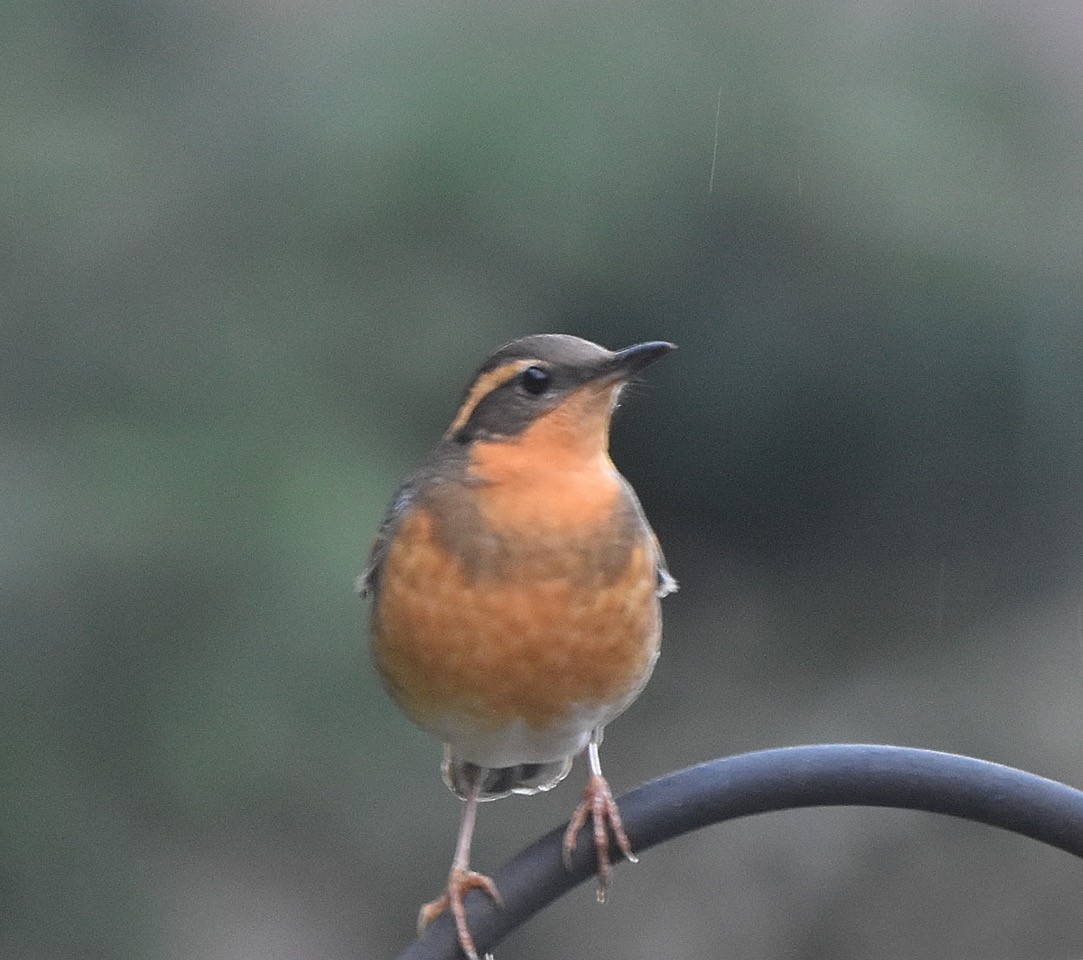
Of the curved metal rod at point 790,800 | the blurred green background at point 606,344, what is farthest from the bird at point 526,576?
the blurred green background at point 606,344

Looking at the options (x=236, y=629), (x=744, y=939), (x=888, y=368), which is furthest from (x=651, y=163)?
(x=744, y=939)

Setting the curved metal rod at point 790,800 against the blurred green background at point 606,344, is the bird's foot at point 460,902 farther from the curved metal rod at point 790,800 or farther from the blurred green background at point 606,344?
the blurred green background at point 606,344

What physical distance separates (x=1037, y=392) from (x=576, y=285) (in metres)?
1.70

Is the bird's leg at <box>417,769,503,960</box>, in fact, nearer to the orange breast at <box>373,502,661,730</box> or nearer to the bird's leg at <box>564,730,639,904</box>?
the bird's leg at <box>564,730,639,904</box>

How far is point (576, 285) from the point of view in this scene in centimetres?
602

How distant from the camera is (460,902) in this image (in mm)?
2732

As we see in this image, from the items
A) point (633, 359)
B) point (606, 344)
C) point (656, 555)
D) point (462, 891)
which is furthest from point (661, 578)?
point (606, 344)

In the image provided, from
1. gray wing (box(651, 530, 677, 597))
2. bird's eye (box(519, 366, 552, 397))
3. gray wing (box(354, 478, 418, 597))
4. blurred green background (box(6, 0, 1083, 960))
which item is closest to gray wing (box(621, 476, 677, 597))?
gray wing (box(651, 530, 677, 597))

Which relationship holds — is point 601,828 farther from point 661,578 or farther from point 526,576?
point 661,578

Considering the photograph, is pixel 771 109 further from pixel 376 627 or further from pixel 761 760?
pixel 761 760

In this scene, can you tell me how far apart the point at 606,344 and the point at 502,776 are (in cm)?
300

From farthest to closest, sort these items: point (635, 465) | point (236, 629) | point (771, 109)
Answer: point (635, 465) < point (771, 109) < point (236, 629)

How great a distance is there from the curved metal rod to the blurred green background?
2.47 meters

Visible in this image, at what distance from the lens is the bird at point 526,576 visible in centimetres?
286
